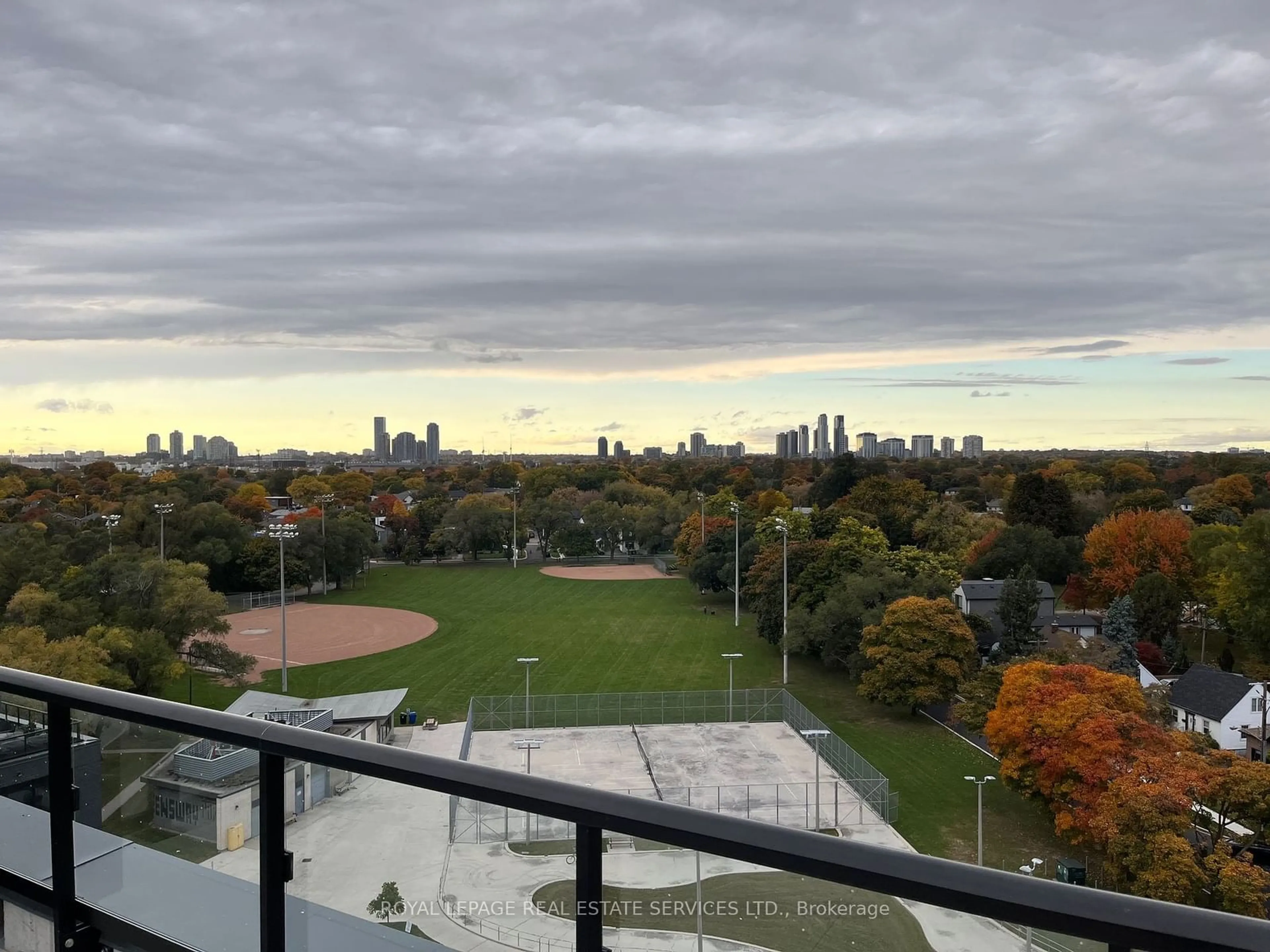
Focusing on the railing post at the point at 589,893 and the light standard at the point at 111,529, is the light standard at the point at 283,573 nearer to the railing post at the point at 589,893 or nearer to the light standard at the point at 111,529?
the light standard at the point at 111,529

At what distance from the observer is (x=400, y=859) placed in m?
1.67

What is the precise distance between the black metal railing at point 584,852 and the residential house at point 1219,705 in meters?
19.9

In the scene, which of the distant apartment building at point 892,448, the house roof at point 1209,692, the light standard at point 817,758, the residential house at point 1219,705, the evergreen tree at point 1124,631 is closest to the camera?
the light standard at point 817,758

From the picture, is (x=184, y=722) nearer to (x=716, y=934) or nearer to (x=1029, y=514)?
(x=716, y=934)

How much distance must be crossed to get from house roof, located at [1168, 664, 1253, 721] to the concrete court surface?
69.2ft

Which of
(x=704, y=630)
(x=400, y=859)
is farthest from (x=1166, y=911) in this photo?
(x=704, y=630)

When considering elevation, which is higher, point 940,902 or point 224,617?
Result: point 940,902

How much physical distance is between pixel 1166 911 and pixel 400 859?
48.1 inches

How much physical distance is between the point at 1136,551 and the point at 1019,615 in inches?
360

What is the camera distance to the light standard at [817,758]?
13.9m

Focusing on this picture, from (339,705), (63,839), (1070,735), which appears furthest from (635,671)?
(63,839)

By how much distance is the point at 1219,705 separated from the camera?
18969mm

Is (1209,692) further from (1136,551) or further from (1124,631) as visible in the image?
(1136,551)

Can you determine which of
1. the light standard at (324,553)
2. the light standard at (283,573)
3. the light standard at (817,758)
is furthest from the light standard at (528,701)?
the light standard at (324,553)
